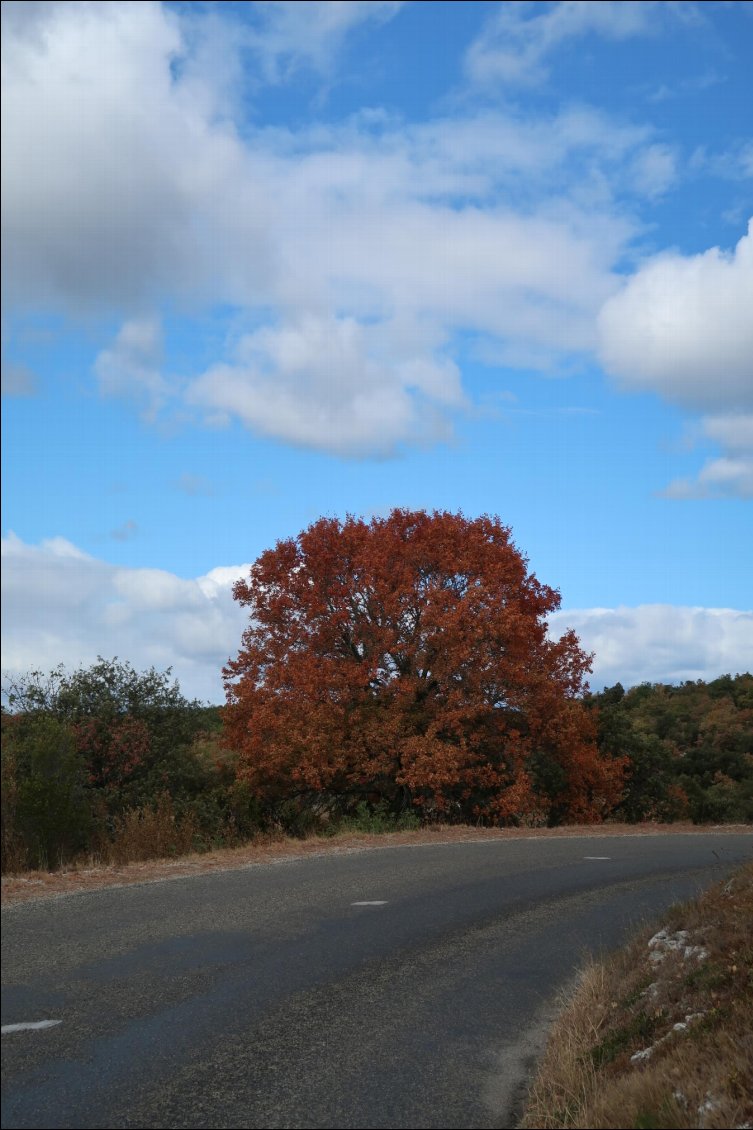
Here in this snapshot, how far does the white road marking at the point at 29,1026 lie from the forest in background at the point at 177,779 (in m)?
0.52

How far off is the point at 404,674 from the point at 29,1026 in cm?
2227

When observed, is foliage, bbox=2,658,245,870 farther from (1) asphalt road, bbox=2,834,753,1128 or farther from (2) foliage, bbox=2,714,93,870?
(2) foliage, bbox=2,714,93,870

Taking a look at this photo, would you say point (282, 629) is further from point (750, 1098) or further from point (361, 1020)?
point (750, 1098)

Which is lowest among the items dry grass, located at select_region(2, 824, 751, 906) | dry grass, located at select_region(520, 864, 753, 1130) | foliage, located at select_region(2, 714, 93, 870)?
dry grass, located at select_region(520, 864, 753, 1130)

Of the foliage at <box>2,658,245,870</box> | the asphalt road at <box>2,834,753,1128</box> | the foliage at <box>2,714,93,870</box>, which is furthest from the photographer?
the foliage at <box>2,658,245,870</box>

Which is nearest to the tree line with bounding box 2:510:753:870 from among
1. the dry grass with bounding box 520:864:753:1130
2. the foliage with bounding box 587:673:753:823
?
the foliage with bounding box 587:673:753:823

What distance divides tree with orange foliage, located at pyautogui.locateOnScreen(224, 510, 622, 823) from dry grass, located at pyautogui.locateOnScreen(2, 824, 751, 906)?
304 cm

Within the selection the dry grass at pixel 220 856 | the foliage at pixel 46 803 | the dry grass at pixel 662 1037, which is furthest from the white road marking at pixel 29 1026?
the dry grass at pixel 662 1037

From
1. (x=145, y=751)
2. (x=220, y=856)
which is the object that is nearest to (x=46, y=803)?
(x=220, y=856)

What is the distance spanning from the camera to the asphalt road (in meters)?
4.05

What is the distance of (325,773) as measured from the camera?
959 inches

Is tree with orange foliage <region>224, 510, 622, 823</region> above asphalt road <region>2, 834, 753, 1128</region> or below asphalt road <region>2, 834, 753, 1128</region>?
above

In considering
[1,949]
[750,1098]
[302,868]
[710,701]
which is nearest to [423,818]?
[302,868]

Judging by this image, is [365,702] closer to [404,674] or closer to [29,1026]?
[404,674]
